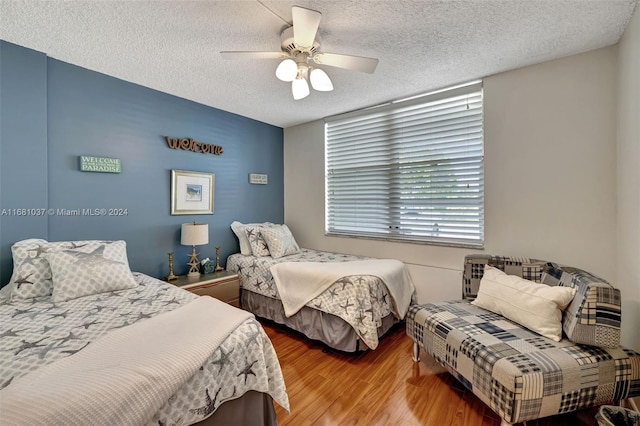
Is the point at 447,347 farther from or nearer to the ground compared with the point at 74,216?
nearer to the ground

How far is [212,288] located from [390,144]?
101 inches

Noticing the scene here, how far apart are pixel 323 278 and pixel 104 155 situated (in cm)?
233

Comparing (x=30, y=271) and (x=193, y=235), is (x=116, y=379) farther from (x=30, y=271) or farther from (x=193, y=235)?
(x=193, y=235)

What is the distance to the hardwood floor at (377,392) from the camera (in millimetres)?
1593

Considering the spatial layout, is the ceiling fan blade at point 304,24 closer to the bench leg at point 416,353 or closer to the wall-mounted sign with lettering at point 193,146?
the wall-mounted sign with lettering at point 193,146

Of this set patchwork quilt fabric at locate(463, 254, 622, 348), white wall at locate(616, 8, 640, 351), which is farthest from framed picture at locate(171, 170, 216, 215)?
white wall at locate(616, 8, 640, 351)

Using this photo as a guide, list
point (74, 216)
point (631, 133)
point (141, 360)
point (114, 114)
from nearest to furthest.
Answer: point (141, 360) → point (631, 133) → point (74, 216) → point (114, 114)

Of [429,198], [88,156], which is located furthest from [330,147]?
[88,156]

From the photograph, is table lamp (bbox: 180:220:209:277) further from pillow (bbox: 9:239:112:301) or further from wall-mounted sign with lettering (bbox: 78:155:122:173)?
pillow (bbox: 9:239:112:301)

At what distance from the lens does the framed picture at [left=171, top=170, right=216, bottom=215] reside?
293 cm

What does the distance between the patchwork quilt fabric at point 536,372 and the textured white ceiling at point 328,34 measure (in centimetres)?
202

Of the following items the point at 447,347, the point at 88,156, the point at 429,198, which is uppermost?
the point at 88,156

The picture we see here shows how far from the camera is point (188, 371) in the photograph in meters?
1.04

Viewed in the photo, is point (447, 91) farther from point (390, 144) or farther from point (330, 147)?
point (330, 147)
